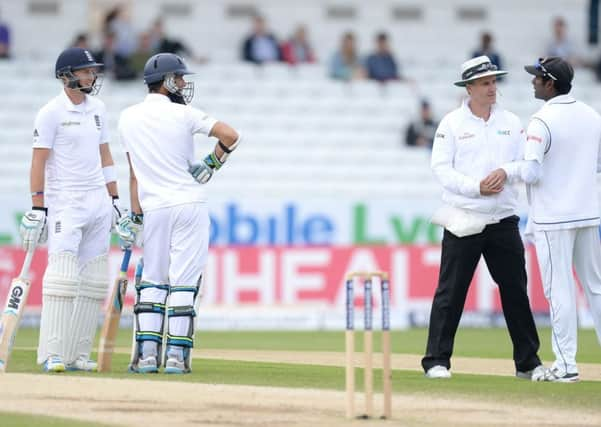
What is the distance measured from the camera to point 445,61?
24.9m

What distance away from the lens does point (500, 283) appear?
381 inches

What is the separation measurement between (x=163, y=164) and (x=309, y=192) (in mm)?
11164

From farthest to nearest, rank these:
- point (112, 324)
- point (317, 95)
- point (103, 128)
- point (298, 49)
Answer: point (298, 49) → point (317, 95) → point (103, 128) → point (112, 324)

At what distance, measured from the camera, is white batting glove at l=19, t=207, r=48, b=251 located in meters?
9.68

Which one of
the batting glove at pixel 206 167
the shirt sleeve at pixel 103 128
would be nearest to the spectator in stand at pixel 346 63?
the shirt sleeve at pixel 103 128

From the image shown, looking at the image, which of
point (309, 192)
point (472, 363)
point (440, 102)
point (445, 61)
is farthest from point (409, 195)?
point (472, 363)

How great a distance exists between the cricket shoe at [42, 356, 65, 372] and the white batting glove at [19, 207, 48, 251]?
75 centimetres

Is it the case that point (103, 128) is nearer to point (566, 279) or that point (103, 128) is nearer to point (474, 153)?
point (474, 153)

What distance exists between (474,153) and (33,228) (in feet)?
9.66

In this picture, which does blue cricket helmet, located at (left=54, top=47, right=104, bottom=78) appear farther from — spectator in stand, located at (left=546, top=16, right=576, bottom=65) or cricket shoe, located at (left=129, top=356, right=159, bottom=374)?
spectator in stand, located at (left=546, top=16, right=576, bottom=65)

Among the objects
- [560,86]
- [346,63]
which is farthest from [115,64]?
[560,86]

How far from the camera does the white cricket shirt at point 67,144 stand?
9750mm

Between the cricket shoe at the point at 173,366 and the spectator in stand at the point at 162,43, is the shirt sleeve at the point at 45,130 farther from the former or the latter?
the spectator in stand at the point at 162,43

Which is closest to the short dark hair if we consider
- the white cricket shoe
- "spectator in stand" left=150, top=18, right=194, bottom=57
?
the white cricket shoe
